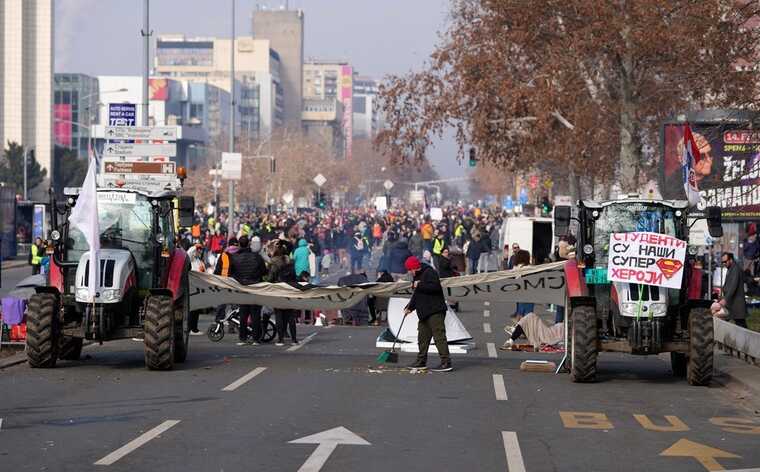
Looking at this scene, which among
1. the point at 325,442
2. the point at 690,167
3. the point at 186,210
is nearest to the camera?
the point at 325,442

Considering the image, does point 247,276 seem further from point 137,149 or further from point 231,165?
point 231,165

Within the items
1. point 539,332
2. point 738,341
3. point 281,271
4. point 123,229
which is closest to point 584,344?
point 738,341

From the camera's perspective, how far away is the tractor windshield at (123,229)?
20.3 meters

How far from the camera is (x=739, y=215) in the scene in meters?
34.5

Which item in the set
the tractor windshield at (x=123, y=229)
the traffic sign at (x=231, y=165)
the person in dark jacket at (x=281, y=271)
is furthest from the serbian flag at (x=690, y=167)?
the traffic sign at (x=231, y=165)

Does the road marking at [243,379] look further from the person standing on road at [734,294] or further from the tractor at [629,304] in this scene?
the person standing on road at [734,294]

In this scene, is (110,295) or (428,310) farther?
(428,310)

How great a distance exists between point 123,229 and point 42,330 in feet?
7.24

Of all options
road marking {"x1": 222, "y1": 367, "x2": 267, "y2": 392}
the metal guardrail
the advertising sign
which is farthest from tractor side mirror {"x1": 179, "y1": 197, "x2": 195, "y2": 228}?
the advertising sign

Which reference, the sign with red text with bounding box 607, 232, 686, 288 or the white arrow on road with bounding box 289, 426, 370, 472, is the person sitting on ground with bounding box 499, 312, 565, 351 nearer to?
the sign with red text with bounding box 607, 232, 686, 288

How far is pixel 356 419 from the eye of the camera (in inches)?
573

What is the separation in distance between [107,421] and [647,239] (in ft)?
27.1

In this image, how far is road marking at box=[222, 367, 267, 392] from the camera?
17438 mm

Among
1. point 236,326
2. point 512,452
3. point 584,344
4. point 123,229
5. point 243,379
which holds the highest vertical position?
point 123,229
